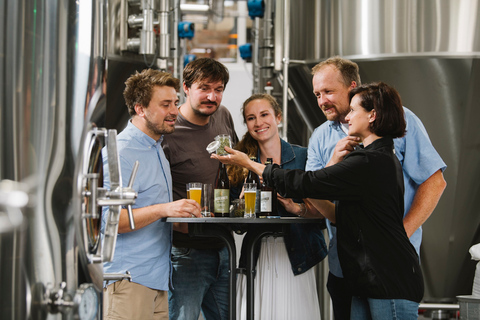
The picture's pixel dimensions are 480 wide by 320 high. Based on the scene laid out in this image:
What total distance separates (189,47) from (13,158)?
25.0 feet

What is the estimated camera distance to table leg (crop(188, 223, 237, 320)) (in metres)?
2.38

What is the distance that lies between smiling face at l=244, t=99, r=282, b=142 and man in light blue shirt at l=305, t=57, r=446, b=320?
8.7 inches

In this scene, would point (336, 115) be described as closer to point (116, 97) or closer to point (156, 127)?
point (156, 127)

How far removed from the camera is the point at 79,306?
1.17m

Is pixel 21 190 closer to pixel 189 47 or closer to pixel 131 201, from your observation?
pixel 131 201

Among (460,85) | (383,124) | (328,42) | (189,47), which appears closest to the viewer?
(383,124)

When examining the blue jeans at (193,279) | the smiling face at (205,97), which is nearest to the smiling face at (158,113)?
the smiling face at (205,97)

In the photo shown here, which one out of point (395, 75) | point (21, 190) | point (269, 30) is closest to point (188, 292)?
point (21, 190)

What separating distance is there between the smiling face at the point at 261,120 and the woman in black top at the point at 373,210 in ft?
1.91

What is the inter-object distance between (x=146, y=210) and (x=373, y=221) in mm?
804

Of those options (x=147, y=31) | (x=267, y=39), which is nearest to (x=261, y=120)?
(x=147, y=31)

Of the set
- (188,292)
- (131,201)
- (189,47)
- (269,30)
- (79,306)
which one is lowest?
(188,292)

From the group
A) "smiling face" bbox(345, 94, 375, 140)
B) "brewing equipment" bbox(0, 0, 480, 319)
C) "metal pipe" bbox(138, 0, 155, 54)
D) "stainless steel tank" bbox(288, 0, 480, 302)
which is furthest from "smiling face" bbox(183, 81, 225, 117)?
"metal pipe" bbox(138, 0, 155, 54)

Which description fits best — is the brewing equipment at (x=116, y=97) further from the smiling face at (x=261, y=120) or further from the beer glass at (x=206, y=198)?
the beer glass at (x=206, y=198)
